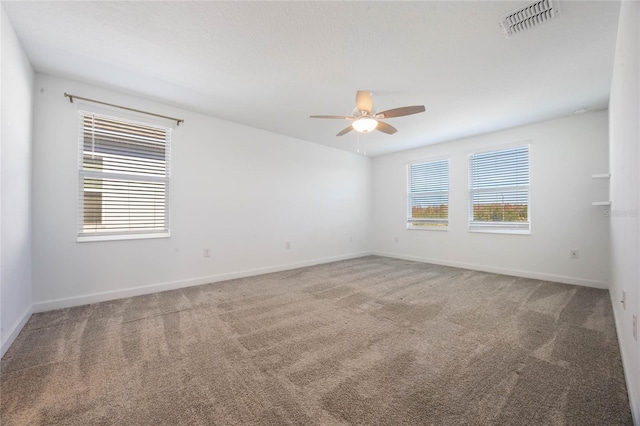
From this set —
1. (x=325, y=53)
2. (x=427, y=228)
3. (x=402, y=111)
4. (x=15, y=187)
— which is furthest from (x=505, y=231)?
(x=15, y=187)

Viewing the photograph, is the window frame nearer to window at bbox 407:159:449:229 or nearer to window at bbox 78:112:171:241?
window at bbox 407:159:449:229

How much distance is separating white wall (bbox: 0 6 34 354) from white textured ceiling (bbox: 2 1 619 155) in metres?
0.24

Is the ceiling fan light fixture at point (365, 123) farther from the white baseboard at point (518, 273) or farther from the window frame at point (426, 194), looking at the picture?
the white baseboard at point (518, 273)

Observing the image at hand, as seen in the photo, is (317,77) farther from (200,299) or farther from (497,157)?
(497,157)

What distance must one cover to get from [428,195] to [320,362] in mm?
4547

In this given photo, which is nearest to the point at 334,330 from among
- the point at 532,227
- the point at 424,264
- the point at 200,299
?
the point at 200,299

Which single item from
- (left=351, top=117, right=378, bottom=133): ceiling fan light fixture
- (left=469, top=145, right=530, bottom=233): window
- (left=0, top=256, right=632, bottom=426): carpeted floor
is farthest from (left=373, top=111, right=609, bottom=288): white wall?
(left=351, top=117, right=378, bottom=133): ceiling fan light fixture

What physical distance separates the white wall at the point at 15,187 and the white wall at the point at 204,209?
0.68 ft

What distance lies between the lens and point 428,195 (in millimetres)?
5473

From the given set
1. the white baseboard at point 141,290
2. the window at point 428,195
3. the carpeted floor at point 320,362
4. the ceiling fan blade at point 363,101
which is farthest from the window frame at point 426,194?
the ceiling fan blade at point 363,101

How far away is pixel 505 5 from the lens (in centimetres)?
179

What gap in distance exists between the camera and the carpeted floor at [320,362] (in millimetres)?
1373

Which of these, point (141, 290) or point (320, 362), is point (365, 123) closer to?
point (320, 362)

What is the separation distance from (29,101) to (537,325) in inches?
210
